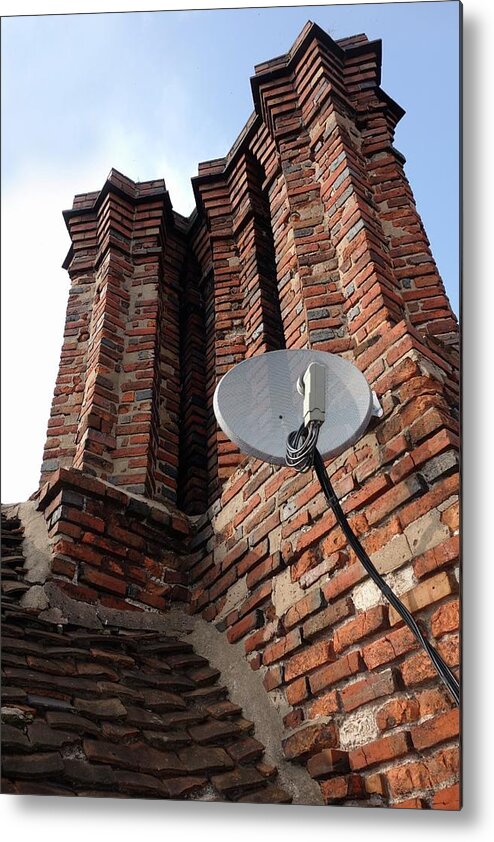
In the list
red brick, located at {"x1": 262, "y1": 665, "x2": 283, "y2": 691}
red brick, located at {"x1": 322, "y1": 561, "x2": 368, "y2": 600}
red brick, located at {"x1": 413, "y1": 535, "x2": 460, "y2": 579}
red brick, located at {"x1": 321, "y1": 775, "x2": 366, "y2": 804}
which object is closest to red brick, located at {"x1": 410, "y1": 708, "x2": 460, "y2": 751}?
red brick, located at {"x1": 321, "y1": 775, "x2": 366, "y2": 804}

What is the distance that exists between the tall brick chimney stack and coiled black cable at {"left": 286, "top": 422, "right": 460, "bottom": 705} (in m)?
0.05

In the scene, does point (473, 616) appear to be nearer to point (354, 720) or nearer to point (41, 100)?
point (354, 720)

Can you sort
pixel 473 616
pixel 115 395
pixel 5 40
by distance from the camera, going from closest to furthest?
pixel 473 616 < pixel 5 40 < pixel 115 395

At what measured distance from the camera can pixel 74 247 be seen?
16.1ft

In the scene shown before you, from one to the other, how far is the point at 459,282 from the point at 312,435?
736 millimetres

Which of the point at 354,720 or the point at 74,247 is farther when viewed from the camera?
the point at 74,247

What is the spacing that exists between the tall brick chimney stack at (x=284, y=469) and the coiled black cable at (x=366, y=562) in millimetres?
55

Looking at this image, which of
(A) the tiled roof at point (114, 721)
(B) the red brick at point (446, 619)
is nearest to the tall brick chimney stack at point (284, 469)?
(B) the red brick at point (446, 619)

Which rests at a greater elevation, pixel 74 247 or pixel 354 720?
pixel 74 247

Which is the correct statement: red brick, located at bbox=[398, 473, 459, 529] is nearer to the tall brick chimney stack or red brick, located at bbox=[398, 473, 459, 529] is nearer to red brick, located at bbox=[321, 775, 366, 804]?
the tall brick chimney stack

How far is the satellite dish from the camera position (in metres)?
2.39

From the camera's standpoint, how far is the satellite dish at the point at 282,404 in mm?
2391

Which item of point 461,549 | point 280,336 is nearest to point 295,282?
point 280,336

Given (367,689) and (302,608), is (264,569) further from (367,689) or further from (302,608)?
(367,689)
